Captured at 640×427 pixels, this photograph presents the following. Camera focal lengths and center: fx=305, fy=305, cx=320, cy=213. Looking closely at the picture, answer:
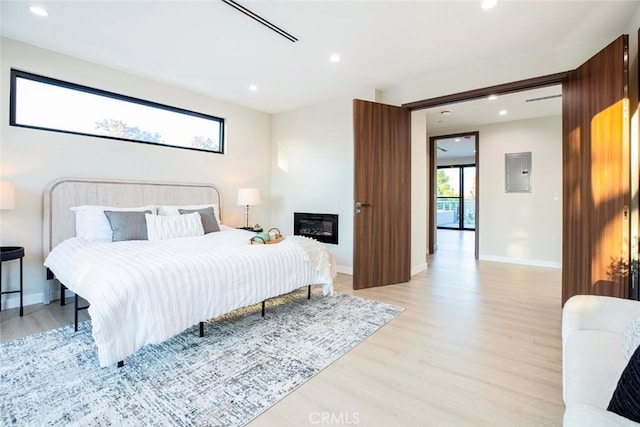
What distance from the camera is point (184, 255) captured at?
96.2 inches

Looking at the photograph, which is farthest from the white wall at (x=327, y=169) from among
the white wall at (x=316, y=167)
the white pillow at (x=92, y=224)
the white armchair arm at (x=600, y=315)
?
the white armchair arm at (x=600, y=315)

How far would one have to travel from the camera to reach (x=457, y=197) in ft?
37.5

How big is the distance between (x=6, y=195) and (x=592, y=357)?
14.4ft

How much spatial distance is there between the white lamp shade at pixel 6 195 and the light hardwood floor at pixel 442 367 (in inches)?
41.9

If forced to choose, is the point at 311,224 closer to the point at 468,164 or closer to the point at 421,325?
the point at 421,325

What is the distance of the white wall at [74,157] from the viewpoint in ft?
10.2

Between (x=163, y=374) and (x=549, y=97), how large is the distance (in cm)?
562

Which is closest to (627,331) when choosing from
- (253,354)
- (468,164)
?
(253,354)

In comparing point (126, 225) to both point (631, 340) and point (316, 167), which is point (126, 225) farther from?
point (631, 340)

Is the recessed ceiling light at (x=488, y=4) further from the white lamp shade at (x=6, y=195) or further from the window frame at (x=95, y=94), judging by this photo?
the white lamp shade at (x=6, y=195)

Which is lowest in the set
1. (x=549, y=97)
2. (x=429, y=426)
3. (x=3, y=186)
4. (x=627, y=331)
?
(x=429, y=426)

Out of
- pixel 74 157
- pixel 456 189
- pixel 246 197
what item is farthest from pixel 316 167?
pixel 456 189

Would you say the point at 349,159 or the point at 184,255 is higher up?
the point at 349,159

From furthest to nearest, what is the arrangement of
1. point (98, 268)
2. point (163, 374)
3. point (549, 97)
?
point (549, 97), point (98, 268), point (163, 374)
